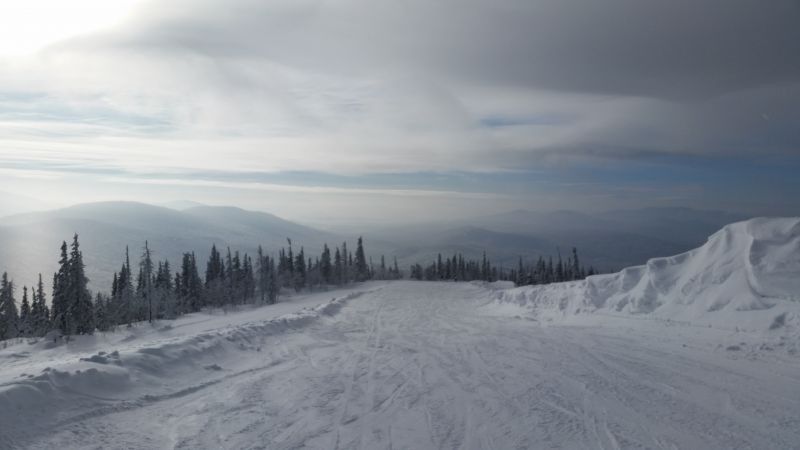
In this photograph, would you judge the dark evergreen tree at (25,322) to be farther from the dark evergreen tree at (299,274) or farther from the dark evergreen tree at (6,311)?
the dark evergreen tree at (299,274)

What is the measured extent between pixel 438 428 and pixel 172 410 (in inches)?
182

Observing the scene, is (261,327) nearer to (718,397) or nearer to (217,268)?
(718,397)

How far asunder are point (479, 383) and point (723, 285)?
35.8 ft

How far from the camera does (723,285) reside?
15164 mm

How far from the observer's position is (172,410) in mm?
7805

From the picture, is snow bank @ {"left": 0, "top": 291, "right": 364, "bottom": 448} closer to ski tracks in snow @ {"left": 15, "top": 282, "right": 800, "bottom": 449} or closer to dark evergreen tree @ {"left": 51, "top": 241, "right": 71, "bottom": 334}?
ski tracks in snow @ {"left": 15, "top": 282, "right": 800, "bottom": 449}

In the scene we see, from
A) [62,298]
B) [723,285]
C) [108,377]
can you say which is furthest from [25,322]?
[723,285]

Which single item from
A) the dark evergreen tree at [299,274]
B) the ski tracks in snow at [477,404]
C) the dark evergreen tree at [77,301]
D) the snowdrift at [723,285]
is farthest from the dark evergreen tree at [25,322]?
the snowdrift at [723,285]

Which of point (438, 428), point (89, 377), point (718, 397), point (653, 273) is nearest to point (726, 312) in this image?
point (653, 273)

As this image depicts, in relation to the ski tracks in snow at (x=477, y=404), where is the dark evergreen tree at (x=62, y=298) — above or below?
below

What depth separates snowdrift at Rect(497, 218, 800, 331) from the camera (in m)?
13.1

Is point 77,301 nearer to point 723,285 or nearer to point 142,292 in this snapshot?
point 142,292

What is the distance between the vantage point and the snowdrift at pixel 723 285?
13109mm

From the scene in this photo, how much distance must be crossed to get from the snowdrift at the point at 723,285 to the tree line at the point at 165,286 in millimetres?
41540
